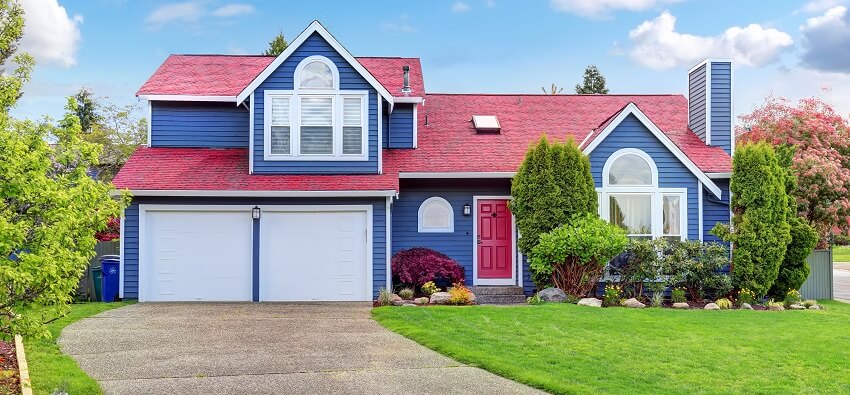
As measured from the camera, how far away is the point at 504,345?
1013cm

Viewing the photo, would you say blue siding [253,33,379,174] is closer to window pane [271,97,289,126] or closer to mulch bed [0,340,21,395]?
window pane [271,97,289,126]

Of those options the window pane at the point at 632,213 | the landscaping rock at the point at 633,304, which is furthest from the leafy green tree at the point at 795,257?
the landscaping rock at the point at 633,304

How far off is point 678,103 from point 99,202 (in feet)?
55.7

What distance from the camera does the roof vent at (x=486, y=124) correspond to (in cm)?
1888

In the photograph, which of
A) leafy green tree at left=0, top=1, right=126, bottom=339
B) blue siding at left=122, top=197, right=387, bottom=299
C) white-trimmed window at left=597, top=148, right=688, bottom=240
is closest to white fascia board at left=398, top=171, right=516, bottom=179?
blue siding at left=122, top=197, right=387, bottom=299

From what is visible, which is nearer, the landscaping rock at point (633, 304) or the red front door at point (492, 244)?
the landscaping rock at point (633, 304)

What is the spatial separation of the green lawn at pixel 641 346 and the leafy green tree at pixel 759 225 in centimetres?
136

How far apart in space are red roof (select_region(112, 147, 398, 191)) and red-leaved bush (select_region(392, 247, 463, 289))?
173 centimetres

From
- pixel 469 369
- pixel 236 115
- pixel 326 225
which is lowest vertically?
pixel 469 369

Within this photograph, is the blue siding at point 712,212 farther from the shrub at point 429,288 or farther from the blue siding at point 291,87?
the blue siding at point 291,87

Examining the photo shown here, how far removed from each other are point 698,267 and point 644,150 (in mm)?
2641

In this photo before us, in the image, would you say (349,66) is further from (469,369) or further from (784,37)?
(784,37)

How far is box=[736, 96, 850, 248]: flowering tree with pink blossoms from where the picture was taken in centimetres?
2231

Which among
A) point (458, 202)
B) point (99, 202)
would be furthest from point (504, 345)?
point (458, 202)
